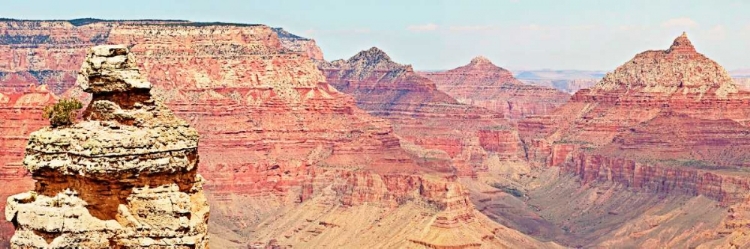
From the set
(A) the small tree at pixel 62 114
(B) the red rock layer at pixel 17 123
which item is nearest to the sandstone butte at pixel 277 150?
(B) the red rock layer at pixel 17 123

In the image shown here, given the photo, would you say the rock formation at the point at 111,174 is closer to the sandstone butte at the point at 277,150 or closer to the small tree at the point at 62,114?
the small tree at the point at 62,114

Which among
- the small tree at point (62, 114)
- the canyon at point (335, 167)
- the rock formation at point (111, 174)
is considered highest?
the small tree at point (62, 114)

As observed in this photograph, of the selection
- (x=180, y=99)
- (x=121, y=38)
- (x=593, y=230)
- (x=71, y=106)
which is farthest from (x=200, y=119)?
(x=71, y=106)

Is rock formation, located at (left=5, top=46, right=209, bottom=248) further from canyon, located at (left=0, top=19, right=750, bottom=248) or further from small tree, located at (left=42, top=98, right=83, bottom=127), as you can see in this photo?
canyon, located at (left=0, top=19, right=750, bottom=248)

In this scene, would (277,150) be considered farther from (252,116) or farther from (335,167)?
(335,167)

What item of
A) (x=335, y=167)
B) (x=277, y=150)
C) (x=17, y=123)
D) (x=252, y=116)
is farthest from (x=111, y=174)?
(x=252, y=116)

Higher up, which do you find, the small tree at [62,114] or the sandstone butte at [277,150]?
the small tree at [62,114]
